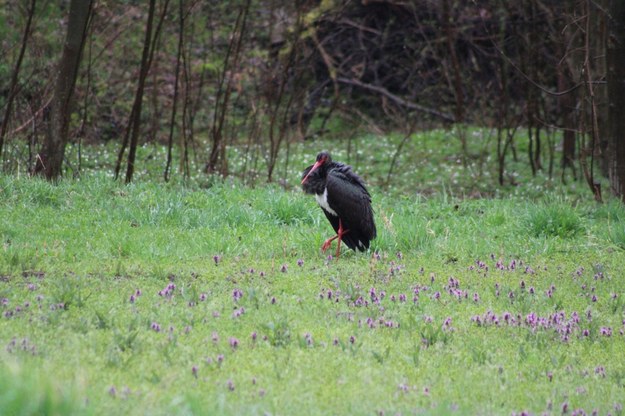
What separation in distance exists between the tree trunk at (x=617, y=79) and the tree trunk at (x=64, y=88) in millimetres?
6564

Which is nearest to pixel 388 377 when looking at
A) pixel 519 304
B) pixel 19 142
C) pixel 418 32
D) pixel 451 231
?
pixel 519 304

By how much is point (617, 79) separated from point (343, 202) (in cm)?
479

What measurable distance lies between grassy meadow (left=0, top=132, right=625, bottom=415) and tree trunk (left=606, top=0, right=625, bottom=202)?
1.10 meters

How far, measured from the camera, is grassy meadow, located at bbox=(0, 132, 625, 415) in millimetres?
4617

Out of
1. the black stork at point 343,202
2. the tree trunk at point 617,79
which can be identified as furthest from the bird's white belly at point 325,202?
the tree trunk at point 617,79

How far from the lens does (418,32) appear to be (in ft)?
69.3

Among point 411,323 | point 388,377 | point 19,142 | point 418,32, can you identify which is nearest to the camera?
point 388,377

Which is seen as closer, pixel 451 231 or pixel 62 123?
pixel 451 231

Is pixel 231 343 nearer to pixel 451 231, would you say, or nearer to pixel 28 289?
pixel 28 289

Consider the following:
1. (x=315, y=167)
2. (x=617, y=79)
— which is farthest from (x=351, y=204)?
(x=617, y=79)

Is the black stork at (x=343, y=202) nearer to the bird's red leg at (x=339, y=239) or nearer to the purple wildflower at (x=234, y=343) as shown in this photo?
the bird's red leg at (x=339, y=239)

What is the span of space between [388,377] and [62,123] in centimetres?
726

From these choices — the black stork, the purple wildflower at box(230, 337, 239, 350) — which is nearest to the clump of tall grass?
the black stork

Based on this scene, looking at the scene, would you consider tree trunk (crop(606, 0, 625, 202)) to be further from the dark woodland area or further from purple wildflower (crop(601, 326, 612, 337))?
purple wildflower (crop(601, 326, 612, 337))
